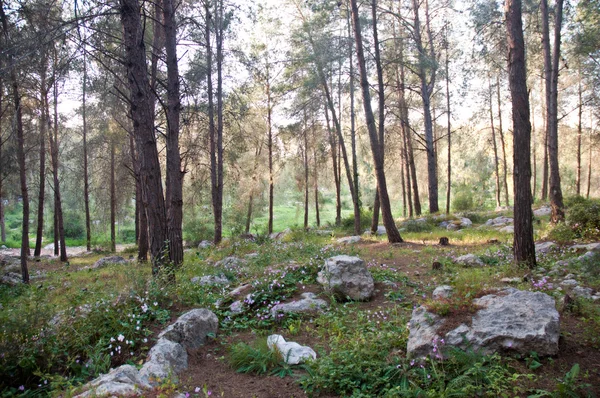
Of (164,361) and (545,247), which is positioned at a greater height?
(545,247)

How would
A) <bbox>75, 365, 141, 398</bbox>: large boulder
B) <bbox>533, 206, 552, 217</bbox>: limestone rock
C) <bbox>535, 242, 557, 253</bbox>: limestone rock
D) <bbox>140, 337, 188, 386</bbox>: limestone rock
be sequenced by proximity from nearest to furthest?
<bbox>75, 365, 141, 398</bbox>: large boulder < <bbox>140, 337, 188, 386</bbox>: limestone rock < <bbox>535, 242, 557, 253</bbox>: limestone rock < <bbox>533, 206, 552, 217</bbox>: limestone rock

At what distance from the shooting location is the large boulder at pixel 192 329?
13.7 feet

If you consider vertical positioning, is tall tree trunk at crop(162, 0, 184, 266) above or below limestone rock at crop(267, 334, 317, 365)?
above

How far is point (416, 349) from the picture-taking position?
337 centimetres

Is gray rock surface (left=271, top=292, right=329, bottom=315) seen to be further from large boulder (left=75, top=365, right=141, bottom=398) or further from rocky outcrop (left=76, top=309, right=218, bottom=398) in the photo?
large boulder (left=75, top=365, right=141, bottom=398)

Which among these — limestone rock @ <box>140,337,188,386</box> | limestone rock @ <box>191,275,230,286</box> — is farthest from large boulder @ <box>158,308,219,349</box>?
limestone rock @ <box>191,275,230,286</box>

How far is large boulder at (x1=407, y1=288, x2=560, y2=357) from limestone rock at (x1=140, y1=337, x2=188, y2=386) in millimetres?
2212

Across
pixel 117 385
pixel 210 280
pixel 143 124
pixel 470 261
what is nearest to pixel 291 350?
pixel 117 385

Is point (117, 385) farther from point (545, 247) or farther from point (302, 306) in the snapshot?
point (545, 247)

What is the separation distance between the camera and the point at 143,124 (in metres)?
6.00

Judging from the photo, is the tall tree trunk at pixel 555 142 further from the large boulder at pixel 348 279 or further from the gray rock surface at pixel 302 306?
the gray rock surface at pixel 302 306

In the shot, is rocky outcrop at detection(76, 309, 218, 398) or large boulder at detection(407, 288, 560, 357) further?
large boulder at detection(407, 288, 560, 357)

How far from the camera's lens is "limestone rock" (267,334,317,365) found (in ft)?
12.1

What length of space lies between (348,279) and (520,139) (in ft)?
12.1
